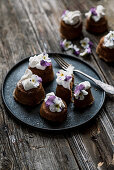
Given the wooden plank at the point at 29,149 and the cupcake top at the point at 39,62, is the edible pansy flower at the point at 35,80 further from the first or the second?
the wooden plank at the point at 29,149

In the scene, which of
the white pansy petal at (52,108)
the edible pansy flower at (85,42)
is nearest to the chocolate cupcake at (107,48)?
the edible pansy flower at (85,42)

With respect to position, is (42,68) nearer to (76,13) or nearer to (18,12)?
(76,13)

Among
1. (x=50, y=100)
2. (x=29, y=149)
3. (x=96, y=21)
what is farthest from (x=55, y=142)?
(x=96, y=21)

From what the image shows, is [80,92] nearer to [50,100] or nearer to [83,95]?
[83,95]

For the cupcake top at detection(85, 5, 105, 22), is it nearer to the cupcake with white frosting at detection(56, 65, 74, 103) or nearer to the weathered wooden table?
the weathered wooden table

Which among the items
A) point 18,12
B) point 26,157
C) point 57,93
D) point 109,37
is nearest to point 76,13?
point 109,37

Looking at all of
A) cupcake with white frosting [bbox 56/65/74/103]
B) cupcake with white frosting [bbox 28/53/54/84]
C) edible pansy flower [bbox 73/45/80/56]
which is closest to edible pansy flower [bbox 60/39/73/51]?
edible pansy flower [bbox 73/45/80/56]
